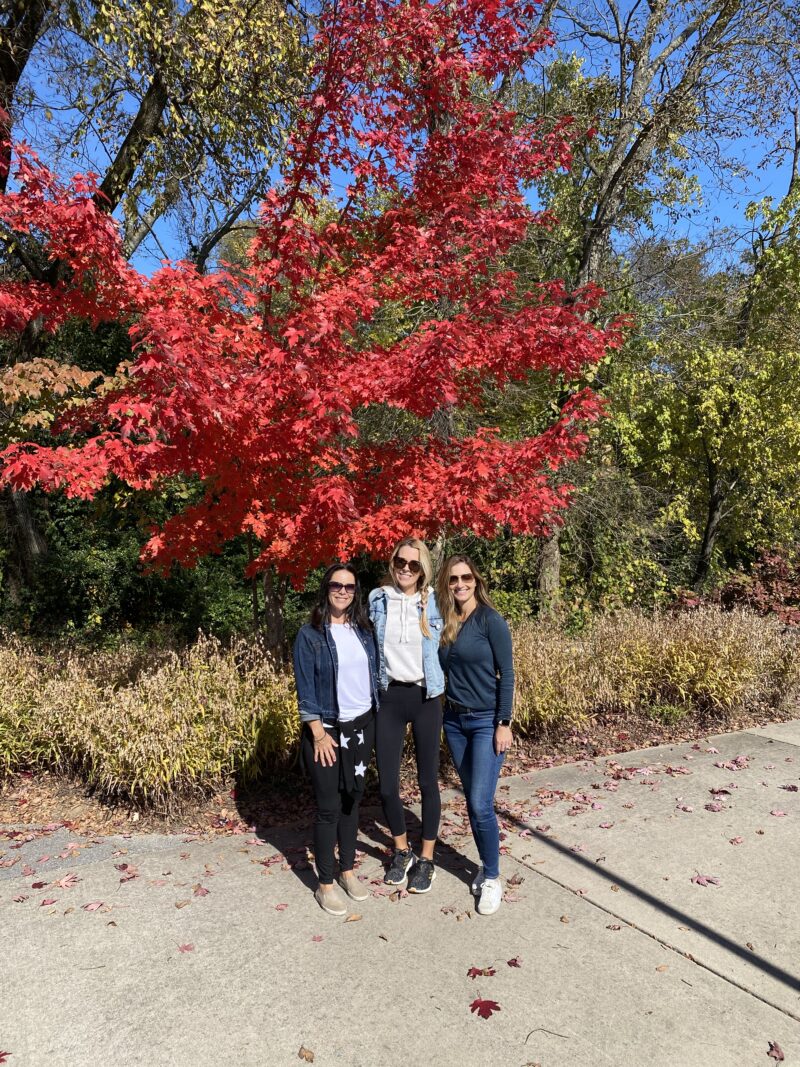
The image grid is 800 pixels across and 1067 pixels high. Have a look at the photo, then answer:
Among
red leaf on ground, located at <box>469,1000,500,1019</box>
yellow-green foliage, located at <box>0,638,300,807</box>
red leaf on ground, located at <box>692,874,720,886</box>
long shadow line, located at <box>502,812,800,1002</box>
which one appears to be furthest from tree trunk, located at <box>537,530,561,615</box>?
red leaf on ground, located at <box>469,1000,500,1019</box>

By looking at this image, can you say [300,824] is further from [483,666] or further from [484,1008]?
[484,1008]

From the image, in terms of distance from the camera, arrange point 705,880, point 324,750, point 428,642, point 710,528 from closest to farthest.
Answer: point 324,750
point 428,642
point 705,880
point 710,528

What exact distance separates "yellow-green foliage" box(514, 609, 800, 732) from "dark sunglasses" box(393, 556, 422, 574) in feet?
8.93

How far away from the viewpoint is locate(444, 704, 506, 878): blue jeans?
11.5 feet

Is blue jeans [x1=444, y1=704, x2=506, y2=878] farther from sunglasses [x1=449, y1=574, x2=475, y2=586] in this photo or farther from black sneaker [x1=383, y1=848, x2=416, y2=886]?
sunglasses [x1=449, y1=574, x2=475, y2=586]

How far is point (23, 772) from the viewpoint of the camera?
17.0ft

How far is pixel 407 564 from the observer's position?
367 centimetres

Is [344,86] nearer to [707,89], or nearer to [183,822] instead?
[183,822]

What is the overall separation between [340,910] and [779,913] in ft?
6.84

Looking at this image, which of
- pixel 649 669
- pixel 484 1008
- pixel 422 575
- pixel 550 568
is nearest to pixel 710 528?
pixel 550 568

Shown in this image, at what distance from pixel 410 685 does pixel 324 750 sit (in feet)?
1.73

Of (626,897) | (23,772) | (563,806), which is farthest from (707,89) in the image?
(23,772)

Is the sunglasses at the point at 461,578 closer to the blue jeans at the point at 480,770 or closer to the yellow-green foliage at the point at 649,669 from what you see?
the blue jeans at the point at 480,770

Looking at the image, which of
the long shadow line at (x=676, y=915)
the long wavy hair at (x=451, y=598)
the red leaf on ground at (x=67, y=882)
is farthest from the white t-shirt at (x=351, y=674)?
the red leaf on ground at (x=67, y=882)
